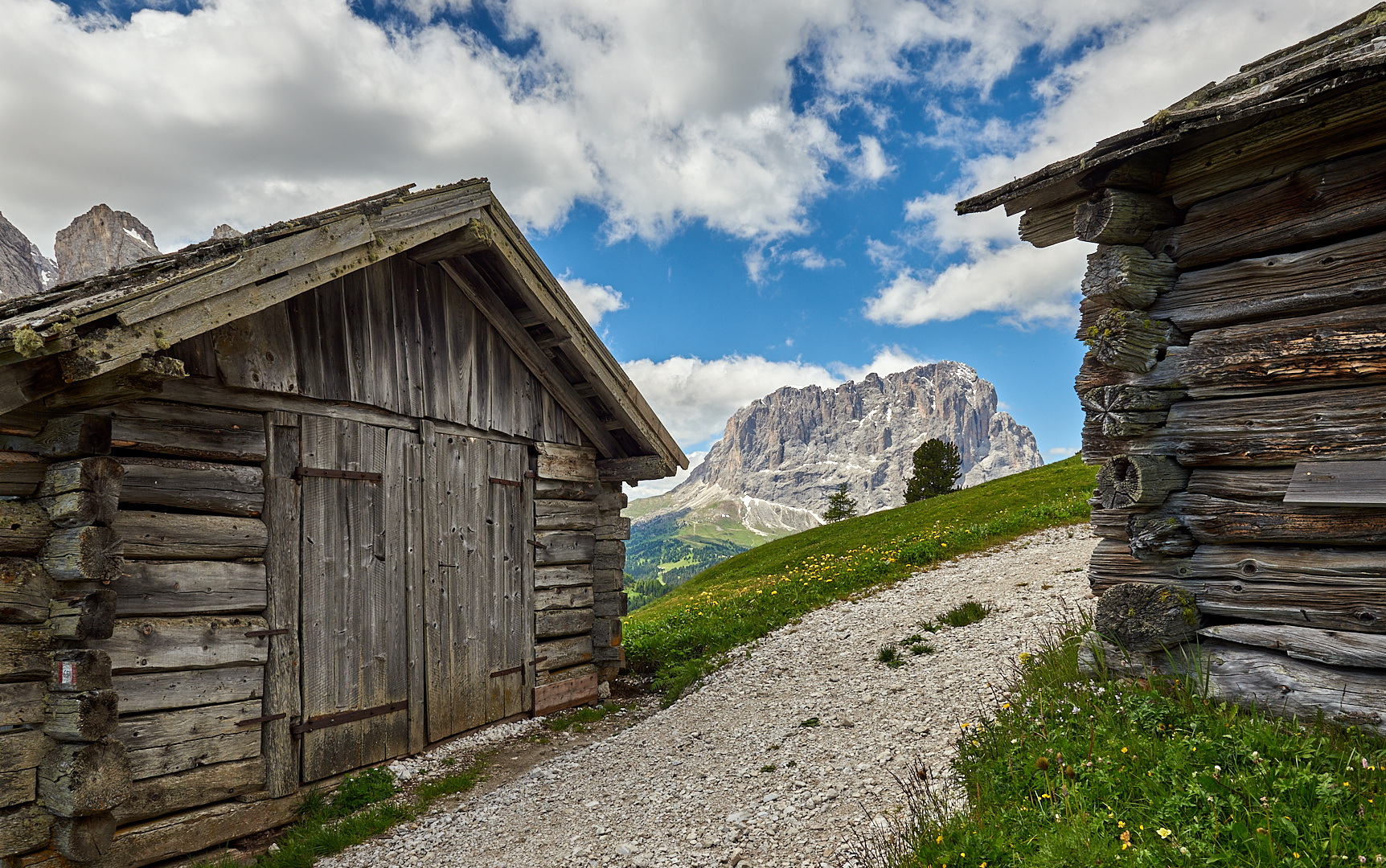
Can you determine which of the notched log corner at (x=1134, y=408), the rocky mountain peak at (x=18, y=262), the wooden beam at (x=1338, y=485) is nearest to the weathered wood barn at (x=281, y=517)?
the notched log corner at (x=1134, y=408)

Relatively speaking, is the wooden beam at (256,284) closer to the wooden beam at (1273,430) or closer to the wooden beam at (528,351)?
the wooden beam at (528,351)

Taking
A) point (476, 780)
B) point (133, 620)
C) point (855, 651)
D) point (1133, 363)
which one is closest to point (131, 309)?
point (133, 620)

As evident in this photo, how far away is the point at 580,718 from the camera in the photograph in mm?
10383

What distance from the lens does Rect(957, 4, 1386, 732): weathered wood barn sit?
480 centimetres

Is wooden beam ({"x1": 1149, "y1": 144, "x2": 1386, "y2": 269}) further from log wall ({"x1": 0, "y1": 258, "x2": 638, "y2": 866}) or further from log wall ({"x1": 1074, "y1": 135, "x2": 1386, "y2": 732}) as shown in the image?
log wall ({"x1": 0, "y1": 258, "x2": 638, "y2": 866})

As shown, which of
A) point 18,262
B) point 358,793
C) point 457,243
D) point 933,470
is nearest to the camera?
point 358,793

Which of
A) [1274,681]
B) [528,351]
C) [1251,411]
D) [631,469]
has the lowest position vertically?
[1274,681]

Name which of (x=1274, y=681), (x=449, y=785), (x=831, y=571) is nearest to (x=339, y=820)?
(x=449, y=785)

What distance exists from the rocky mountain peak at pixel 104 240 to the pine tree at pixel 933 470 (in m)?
47.2

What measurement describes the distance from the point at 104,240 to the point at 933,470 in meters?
49.9

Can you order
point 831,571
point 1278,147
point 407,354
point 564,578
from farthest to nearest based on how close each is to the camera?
point 831,571 → point 564,578 → point 407,354 → point 1278,147

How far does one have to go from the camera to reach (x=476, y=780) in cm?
820

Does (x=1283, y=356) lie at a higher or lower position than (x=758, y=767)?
higher

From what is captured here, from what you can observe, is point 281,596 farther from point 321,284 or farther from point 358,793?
point 321,284
